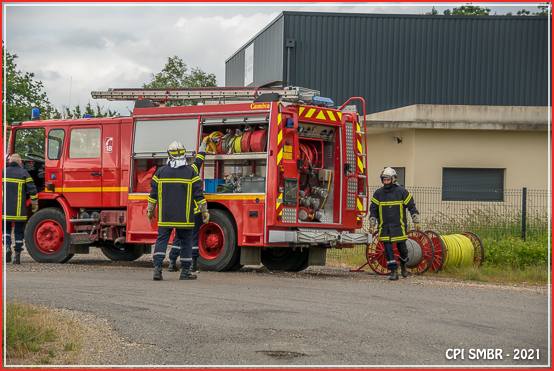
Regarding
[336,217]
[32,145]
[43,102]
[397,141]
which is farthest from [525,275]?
[43,102]

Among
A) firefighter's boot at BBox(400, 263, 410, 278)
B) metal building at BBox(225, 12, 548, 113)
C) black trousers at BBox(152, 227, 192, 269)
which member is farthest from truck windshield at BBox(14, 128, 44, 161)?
metal building at BBox(225, 12, 548, 113)

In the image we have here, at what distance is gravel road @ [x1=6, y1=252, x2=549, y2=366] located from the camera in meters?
8.36

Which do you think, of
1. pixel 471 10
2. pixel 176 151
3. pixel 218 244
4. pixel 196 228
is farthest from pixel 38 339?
pixel 471 10

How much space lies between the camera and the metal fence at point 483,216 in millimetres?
20453

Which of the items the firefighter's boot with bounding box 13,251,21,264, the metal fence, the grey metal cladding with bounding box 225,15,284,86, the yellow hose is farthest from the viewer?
the grey metal cladding with bounding box 225,15,284,86

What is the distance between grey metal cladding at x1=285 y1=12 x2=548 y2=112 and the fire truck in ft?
55.9

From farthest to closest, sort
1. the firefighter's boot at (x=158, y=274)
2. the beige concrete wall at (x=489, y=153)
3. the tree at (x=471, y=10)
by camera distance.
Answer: the tree at (x=471, y=10)
the beige concrete wall at (x=489, y=153)
the firefighter's boot at (x=158, y=274)

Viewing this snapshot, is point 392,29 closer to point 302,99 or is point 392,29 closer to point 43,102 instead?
point 43,102

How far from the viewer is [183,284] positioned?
13758 millimetres

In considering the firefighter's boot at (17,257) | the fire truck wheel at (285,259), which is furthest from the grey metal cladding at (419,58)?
the firefighter's boot at (17,257)

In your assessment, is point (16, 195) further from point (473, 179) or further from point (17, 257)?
point (473, 179)

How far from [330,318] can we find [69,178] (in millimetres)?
8921

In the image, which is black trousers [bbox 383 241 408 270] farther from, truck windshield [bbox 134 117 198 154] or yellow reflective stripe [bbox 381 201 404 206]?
truck windshield [bbox 134 117 198 154]

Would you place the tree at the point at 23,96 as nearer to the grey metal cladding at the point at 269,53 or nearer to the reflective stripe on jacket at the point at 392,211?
the grey metal cladding at the point at 269,53
